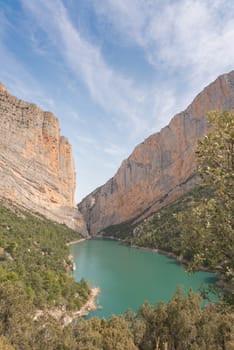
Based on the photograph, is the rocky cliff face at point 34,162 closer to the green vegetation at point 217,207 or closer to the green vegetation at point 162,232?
the green vegetation at point 162,232

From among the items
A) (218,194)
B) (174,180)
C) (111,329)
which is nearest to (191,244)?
(218,194)

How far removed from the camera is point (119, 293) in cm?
2212

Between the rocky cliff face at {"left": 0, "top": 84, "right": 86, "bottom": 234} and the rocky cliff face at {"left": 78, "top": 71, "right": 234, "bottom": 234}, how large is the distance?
2125 cm

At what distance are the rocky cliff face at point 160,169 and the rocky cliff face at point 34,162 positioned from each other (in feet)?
69.7

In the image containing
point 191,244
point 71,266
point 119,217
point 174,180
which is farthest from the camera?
point 119,217

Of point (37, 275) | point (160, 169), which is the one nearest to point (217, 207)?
point (37, 275)

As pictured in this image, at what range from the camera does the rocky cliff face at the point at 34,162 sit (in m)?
48.0

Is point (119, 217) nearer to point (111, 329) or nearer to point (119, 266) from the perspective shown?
point (119, 266)

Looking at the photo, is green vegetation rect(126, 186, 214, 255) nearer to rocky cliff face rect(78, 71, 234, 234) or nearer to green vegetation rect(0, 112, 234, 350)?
rocky cliff face rect(78, 71, 234, 234)

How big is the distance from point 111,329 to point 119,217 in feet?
249

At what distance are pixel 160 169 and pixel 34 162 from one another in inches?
1466

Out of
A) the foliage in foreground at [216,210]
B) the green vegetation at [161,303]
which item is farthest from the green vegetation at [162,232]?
the foliage in foreground at [216,210]

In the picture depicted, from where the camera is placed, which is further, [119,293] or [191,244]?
[119,293]

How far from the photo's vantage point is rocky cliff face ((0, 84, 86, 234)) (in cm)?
4803
